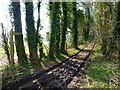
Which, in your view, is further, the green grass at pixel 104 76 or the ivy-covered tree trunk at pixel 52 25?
the ivy-covered tree trunk at pixel 52 25

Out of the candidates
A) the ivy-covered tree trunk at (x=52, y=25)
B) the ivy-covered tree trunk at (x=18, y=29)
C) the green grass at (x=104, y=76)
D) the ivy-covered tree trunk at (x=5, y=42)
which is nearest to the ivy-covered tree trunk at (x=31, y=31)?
the ivy-covered tree trunk at (x=18, y=29)

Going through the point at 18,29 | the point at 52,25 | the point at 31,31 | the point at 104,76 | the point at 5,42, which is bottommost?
the point at 104,76

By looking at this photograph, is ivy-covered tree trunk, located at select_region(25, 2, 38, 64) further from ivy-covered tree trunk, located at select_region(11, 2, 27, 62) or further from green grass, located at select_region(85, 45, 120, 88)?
green grass, located at select_region(85, 45, 120, 88)

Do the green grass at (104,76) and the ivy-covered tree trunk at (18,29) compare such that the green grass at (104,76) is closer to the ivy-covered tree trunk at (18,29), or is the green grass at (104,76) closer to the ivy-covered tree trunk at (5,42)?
the ivy-covered tree trunk at (18,29)

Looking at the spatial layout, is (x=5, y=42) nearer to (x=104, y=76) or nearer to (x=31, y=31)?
(x=31, y=31)

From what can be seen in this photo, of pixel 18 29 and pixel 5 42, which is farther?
pixel 18 29

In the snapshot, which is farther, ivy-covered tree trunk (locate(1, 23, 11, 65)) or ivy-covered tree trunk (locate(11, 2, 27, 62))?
ivy-covered tree trunk (locate(11, 2, 27, 62))

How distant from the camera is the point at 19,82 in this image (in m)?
5.79

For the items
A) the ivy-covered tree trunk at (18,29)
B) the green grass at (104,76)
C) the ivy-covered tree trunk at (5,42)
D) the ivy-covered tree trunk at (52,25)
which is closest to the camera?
the green grass at (104,76)

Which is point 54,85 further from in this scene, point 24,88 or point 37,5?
point 37,5

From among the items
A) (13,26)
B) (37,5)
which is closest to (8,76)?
(13,26)

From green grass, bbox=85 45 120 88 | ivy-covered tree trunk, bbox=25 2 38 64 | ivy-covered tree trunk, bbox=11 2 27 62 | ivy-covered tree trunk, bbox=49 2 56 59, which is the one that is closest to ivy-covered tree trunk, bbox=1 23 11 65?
ivy-covered tree trunk, bbox=11 2 27 62

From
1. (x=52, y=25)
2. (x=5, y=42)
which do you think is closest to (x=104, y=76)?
(x=52, y=25)

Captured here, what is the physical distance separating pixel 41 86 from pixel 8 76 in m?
2.55
